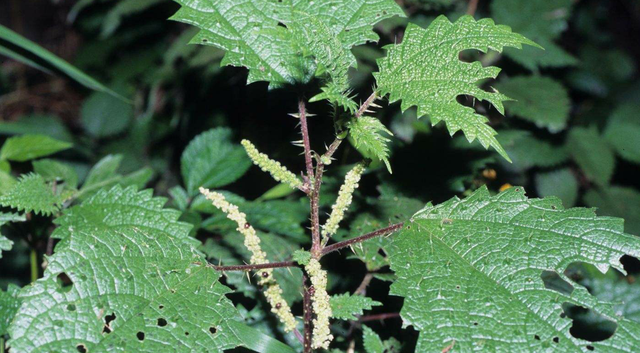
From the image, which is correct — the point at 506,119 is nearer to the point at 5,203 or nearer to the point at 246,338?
the point at 246,338

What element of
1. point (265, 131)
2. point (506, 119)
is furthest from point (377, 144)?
point (506, 119)

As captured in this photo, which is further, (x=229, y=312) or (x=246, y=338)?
(x=246, y=338)

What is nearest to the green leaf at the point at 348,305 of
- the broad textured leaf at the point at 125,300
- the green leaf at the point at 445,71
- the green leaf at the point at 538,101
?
the broad textured leaf at the point at 125,300

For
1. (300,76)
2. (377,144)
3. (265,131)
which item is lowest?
(265,131)

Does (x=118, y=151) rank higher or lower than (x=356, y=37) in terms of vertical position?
lower

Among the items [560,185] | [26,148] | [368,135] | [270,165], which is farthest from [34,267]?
[560,185]
